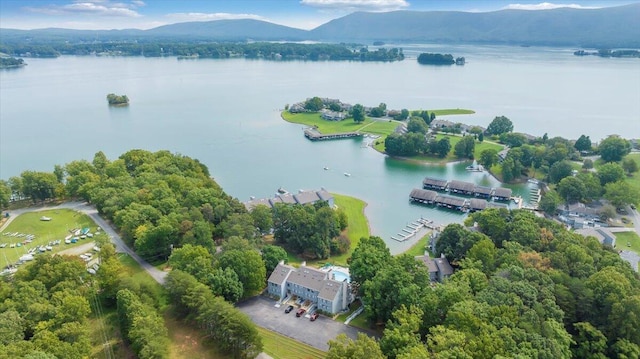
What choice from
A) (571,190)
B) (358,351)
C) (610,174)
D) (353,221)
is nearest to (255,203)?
(353,221)

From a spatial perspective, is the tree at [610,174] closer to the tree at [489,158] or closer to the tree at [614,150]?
the tree at [614,150]

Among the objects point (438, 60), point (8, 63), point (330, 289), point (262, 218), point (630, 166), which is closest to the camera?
point (330, 289)

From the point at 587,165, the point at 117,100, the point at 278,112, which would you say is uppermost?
the point at 117,100

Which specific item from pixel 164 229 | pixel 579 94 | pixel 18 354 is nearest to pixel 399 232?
pixel 164 229

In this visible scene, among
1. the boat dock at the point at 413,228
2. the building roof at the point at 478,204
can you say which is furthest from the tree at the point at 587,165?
the boat dock at the point at 413,228

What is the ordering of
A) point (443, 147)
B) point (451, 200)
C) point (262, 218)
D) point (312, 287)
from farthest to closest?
point (443, 147), point (451, 200), point (262, 218), point (312, 287)

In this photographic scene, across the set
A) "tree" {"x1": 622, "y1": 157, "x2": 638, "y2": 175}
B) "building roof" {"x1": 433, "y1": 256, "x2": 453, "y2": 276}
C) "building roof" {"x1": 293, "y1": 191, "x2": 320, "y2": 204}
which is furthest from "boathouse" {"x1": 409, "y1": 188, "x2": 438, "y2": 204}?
"tree" {"x1": 622, "y1": 157, "x2": 638, "y2": 175}

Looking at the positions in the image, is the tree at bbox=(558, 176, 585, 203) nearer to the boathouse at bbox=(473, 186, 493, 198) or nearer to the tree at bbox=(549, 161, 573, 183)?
the tree at bbox=(549, 161, 573, 183)

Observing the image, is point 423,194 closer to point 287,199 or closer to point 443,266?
point 287,199
